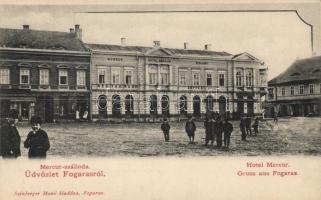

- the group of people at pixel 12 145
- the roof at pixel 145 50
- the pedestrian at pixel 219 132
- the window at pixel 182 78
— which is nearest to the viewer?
the group of people at pixel 12 145

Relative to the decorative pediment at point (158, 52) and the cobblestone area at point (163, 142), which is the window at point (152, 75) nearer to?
the decorative pediment at point (158, 52)

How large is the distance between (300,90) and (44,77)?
401 centimetres

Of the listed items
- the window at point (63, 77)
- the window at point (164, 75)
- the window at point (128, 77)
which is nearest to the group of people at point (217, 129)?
the window at point (164, 75)

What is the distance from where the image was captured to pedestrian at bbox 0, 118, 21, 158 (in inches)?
224

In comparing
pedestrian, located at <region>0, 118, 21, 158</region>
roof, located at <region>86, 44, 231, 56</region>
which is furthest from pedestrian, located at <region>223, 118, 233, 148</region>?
pedestrian, located at <region>0, 118, 21, 158</region>

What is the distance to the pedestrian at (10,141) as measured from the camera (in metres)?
5.70

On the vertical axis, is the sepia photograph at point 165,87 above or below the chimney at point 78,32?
below

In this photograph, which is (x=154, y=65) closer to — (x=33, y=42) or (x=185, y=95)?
(x=185, y=95)

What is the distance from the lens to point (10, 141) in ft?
18.8

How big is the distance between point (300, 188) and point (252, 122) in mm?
1495

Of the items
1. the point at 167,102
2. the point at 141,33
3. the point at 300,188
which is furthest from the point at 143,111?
the point at 300,188

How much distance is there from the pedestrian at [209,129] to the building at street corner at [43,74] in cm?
182

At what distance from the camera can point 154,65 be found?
7535mm

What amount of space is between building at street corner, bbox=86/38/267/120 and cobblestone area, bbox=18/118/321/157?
329mm
